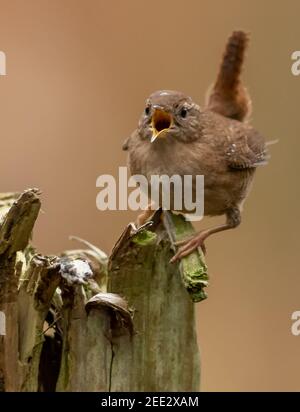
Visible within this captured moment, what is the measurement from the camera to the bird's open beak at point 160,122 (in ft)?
8.10

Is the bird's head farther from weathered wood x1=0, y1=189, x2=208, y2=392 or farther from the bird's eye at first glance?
weathered wood x1=0, y1=189, x2=208, y2=392

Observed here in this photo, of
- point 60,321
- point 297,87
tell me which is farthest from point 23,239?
point 297,87

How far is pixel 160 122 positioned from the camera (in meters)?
2.56

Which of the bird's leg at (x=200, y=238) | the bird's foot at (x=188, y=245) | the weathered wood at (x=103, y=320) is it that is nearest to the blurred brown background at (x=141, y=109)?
the bird's leg at (x=200, y=238)

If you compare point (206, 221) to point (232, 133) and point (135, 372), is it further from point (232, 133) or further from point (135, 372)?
point (135, 372)

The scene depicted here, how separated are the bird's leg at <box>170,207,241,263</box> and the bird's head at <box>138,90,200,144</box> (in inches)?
13.3

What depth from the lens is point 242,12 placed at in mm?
3922

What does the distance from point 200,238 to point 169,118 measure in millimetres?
496

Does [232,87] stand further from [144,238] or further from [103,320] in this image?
[103,320]

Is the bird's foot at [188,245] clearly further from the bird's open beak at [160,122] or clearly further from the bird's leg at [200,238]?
the bird's open beak at [160,122]

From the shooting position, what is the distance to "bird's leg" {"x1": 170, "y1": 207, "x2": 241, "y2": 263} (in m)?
2.05

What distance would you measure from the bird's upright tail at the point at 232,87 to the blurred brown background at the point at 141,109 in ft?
2.18

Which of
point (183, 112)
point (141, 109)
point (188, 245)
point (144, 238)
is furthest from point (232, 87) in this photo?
point (144, 238)

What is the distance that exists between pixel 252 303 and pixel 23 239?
2.43 m
